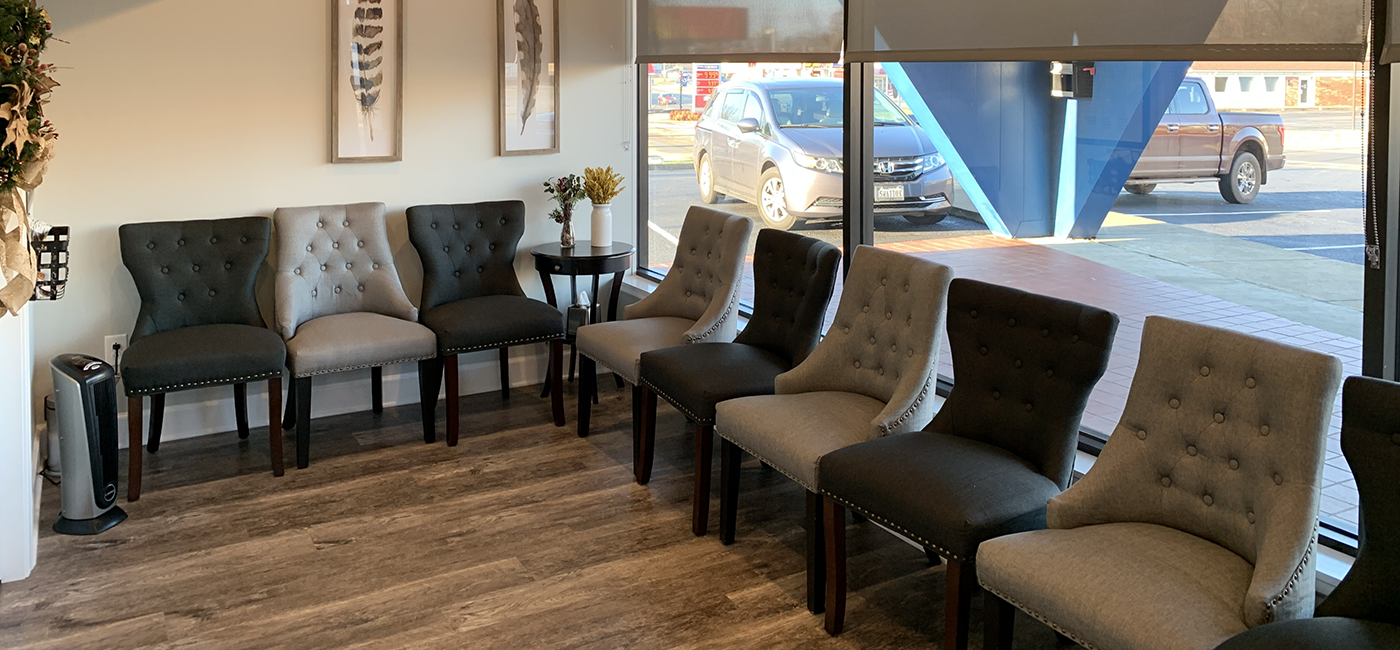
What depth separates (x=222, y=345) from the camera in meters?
4.41

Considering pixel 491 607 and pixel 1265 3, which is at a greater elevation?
pixel 1265 3

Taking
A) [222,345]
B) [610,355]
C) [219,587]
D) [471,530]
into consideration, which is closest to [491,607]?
[471,530]

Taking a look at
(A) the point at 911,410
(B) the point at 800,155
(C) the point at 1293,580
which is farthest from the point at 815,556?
(B) the point at 800,155

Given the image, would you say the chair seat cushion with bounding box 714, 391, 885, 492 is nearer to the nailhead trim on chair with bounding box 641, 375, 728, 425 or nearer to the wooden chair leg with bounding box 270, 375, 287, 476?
the nailhead trim on chair with bounding box 641, 375, 728, 425

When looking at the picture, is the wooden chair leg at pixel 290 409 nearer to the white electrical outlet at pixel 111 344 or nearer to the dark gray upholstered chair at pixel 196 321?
the dark gray upholstered chair at pixel 196 321

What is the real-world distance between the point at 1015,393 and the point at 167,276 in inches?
136

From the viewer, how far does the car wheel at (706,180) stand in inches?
220

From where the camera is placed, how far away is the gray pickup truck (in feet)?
10.0

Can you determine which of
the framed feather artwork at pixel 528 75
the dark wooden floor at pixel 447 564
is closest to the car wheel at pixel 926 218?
the dark wooden floor at pixel 447 564

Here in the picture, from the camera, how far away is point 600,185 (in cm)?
562

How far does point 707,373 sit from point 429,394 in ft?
5.05

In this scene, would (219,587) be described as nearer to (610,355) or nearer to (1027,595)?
(610,355)

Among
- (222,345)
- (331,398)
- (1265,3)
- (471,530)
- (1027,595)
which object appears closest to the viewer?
(1027,595)

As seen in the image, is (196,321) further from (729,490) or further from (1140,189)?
(1140,189)
